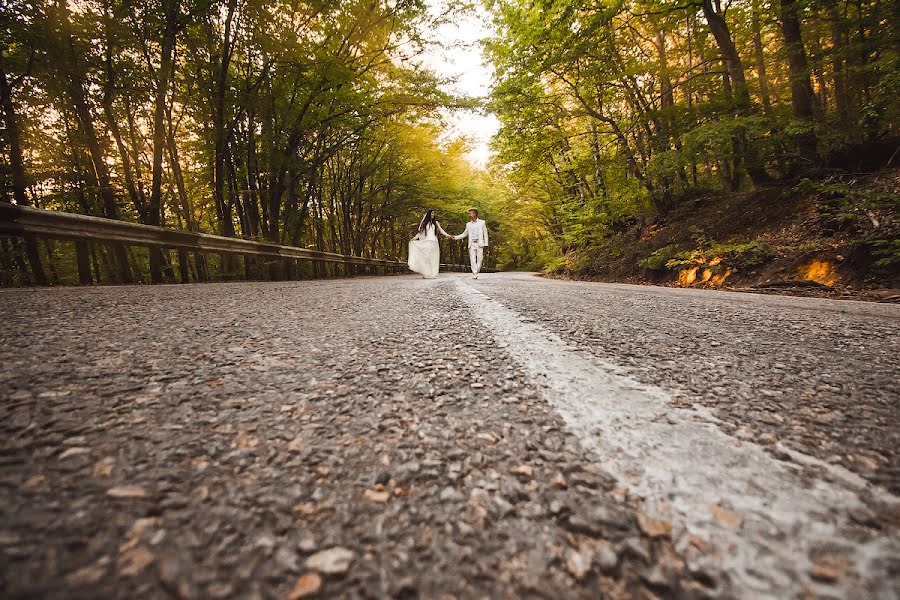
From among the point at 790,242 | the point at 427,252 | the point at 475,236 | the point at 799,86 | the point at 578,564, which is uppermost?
the point at 799,86

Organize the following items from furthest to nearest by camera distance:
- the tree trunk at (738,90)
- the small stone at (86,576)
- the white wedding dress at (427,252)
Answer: the white wedding dress at (427,252) → the tree trunk at (738,90) → the small stone at (86,576)

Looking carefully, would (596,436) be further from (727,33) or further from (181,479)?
(727,33)

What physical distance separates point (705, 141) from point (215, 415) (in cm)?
876

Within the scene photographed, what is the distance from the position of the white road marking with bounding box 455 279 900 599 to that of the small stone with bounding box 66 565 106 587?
0.80 metres

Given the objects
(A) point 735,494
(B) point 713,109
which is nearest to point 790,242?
(B) point 713,109

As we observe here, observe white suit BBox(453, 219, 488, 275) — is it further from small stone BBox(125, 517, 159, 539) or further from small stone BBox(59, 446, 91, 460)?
small stone BBox(125, 517, 159, 539)

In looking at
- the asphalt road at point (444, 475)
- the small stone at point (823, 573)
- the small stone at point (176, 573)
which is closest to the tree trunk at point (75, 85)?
the asphalt road at point (444, 475)

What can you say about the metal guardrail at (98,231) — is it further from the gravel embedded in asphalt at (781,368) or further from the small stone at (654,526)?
the small stone at (654,526)

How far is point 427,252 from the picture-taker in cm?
1228

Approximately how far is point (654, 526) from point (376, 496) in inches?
18.7

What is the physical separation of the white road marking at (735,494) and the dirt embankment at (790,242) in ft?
18.2

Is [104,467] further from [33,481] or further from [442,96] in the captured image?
[442,96]

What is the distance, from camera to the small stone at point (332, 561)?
49 cm

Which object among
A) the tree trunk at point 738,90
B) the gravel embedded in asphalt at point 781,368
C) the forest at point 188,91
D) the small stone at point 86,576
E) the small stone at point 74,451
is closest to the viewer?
the small stone at point 86,576
